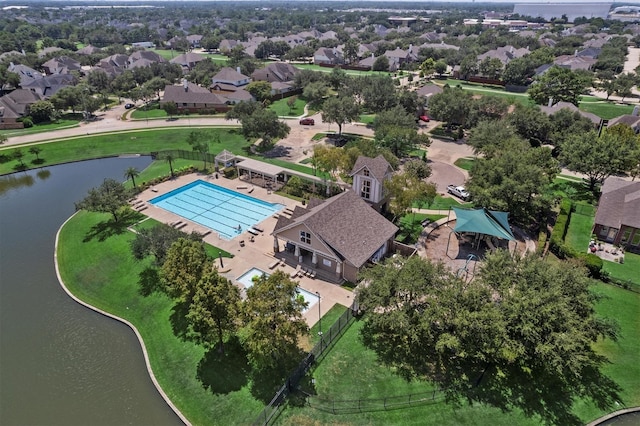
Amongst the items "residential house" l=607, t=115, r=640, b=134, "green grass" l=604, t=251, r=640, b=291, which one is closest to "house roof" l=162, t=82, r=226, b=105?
"residential house" l=607, t=115, r=640, b=134

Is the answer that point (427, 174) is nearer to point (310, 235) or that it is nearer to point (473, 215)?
point (473, 215)

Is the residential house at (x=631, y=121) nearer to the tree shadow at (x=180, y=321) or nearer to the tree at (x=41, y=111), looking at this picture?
the tree shadow at (x=180, y=321)

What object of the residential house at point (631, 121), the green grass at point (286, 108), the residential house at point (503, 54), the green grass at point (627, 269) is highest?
the residential house at point (503, 54)

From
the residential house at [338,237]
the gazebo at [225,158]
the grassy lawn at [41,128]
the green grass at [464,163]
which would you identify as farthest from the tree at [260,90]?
the residential house at [338,237]

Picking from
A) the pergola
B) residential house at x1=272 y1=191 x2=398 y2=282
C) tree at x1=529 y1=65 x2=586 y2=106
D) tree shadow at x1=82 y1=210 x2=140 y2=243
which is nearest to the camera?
residential house at x1=272 y1=191 x2=398 y2=282

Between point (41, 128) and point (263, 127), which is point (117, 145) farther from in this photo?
point (263, 127)

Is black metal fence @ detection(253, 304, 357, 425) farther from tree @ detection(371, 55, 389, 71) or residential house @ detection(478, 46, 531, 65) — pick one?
residential house @ detection(478, 46, 531, 65)

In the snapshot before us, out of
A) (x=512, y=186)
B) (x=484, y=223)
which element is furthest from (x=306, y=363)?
(x=512, y=186)
